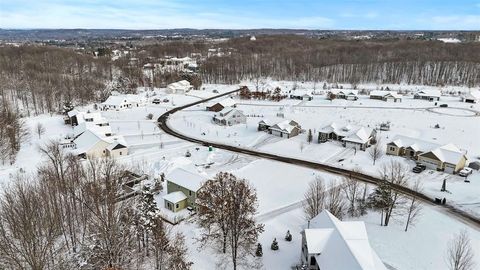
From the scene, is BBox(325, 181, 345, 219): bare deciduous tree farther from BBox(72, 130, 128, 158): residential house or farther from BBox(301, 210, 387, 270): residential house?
BBox(72, 130, 128, 158): residential house

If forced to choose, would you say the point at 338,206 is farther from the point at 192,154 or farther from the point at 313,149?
the point at 192,154

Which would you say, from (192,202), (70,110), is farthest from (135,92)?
(192,202)

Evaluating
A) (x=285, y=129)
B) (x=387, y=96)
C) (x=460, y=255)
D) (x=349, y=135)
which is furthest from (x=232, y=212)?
(x=387, y=96)

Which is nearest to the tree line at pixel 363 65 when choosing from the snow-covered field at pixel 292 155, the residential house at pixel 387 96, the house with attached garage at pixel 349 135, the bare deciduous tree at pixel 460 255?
the residential house at pixel 387 96

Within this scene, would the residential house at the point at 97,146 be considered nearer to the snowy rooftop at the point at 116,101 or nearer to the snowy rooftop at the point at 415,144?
the snowy rooftop at the point at 116,101

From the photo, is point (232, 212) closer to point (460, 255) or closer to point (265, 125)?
point (460, 255)
